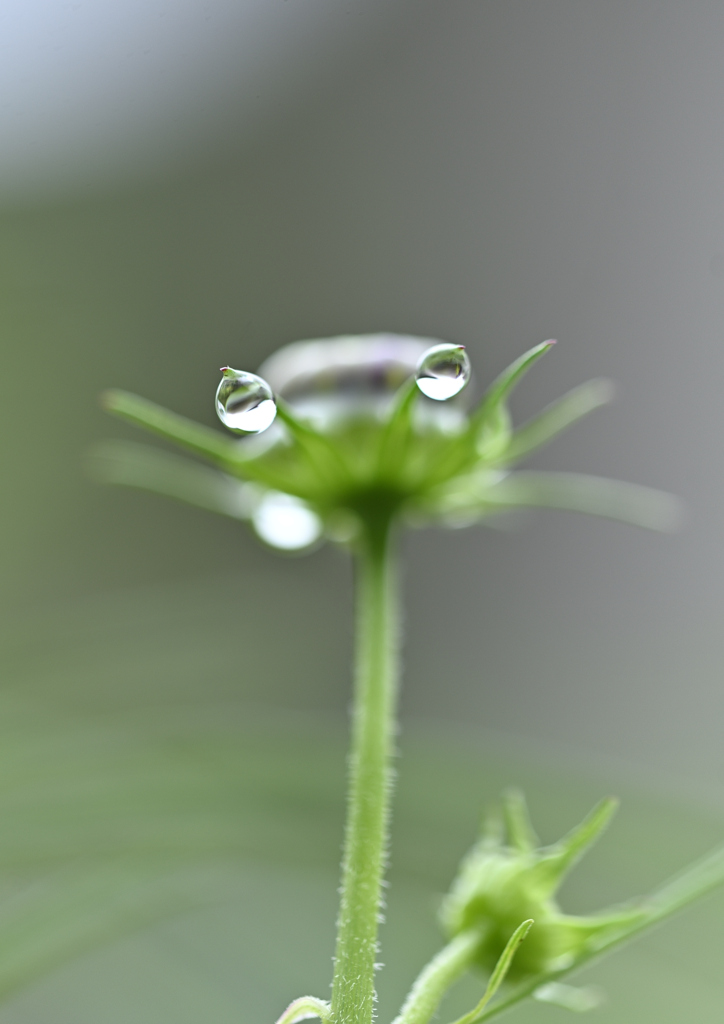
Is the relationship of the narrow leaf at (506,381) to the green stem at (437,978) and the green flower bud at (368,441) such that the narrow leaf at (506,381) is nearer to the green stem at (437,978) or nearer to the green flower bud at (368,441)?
the green flower bud at (368,441)

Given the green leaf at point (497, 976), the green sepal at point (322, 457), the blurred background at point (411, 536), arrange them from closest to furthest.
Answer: the green leaf at point (497, 976)
the green sepal at point (322, 457)
the blurred background at point (411, 536)

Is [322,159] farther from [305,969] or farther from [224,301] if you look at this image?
[305,969]

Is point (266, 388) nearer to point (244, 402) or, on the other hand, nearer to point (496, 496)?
point (244, 402)

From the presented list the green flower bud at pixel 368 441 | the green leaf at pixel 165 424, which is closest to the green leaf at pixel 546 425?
the green flower bud at pixel 368 441

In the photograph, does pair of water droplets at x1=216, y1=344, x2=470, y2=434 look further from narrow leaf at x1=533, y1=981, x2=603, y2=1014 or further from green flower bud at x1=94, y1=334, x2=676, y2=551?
narrow leaf at x1=533, y1=981, x2=603, y2=1014

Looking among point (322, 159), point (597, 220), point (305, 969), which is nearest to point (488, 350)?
point (597, 220)

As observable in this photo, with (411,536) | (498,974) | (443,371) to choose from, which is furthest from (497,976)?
(411,536)

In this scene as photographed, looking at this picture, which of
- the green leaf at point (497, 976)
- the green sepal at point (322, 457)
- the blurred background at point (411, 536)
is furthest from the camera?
the blurred background at point (411, 536)
